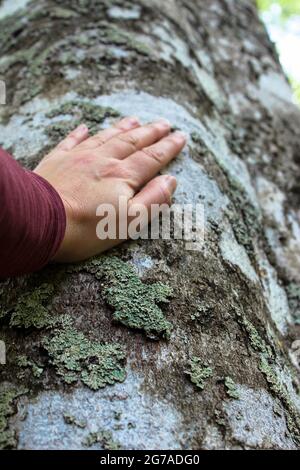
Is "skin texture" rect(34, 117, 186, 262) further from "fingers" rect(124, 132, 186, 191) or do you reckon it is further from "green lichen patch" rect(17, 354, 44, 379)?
"green lichen patch" rect(17, 354, 44, 379)

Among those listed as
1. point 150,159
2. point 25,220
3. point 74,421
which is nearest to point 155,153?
point 150,159

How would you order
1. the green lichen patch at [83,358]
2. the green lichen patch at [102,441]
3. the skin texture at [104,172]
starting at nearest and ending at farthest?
1. the green lichen patch at [102,441]
2. the green lichen patch at [83,358]
3. the skin texture at [104,172]

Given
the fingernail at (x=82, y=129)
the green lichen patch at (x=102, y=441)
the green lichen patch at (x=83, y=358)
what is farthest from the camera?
the fingernail at (x=82, y=129)

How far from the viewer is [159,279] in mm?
1169

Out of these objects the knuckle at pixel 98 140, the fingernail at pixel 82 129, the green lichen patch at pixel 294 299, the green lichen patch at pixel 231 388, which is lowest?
the green lichen patch at pixel 294 299

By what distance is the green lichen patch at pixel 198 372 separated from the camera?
0.99m


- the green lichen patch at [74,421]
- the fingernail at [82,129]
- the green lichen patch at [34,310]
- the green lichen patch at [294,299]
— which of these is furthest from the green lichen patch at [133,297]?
the green lichen patch at [294,299]

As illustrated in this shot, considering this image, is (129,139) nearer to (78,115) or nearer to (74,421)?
(78,115)

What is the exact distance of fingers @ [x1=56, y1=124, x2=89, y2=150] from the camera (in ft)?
4.67

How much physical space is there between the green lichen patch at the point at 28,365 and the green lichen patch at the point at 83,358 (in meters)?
0.03

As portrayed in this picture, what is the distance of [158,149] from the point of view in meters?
1.42

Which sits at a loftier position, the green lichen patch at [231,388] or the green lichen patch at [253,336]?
the green lichen patch at [231,388]

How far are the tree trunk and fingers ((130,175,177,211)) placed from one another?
2.5 inches

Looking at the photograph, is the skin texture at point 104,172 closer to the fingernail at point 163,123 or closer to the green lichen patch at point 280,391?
the fingernail at point 163,123
